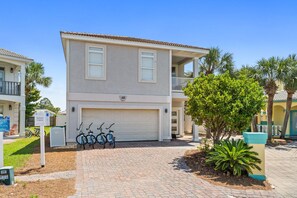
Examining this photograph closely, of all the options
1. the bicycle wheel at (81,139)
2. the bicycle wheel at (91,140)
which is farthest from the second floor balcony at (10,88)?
the bicycle wheel at (91,140)

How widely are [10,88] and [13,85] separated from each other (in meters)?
0.40

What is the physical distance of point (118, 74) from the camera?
15195mm

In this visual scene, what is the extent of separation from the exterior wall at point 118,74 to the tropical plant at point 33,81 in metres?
19.9

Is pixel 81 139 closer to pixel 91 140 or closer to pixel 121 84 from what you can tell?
pixel 91 140

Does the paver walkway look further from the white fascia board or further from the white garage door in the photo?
the white fascia board

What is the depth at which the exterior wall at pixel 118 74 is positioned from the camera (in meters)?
14.3

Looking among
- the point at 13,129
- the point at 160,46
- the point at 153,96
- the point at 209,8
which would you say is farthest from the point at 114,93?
the point at 13,129

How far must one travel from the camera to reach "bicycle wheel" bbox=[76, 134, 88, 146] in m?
13.2

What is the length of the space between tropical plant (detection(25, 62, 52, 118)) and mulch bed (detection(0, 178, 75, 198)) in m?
27.3

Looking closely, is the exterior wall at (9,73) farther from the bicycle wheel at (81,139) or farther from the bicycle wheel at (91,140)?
the bicycle wheel at (91,140)

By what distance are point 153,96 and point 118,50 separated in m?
3.88

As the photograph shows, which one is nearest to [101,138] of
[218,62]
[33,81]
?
[218,62]

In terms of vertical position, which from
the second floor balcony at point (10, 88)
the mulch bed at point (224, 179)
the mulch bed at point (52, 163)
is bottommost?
the mulch bed at point (224, 179)

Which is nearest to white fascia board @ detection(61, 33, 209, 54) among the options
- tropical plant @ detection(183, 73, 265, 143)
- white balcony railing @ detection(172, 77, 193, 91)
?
white balcony railing @ detection(172, 77, 193, 91)
